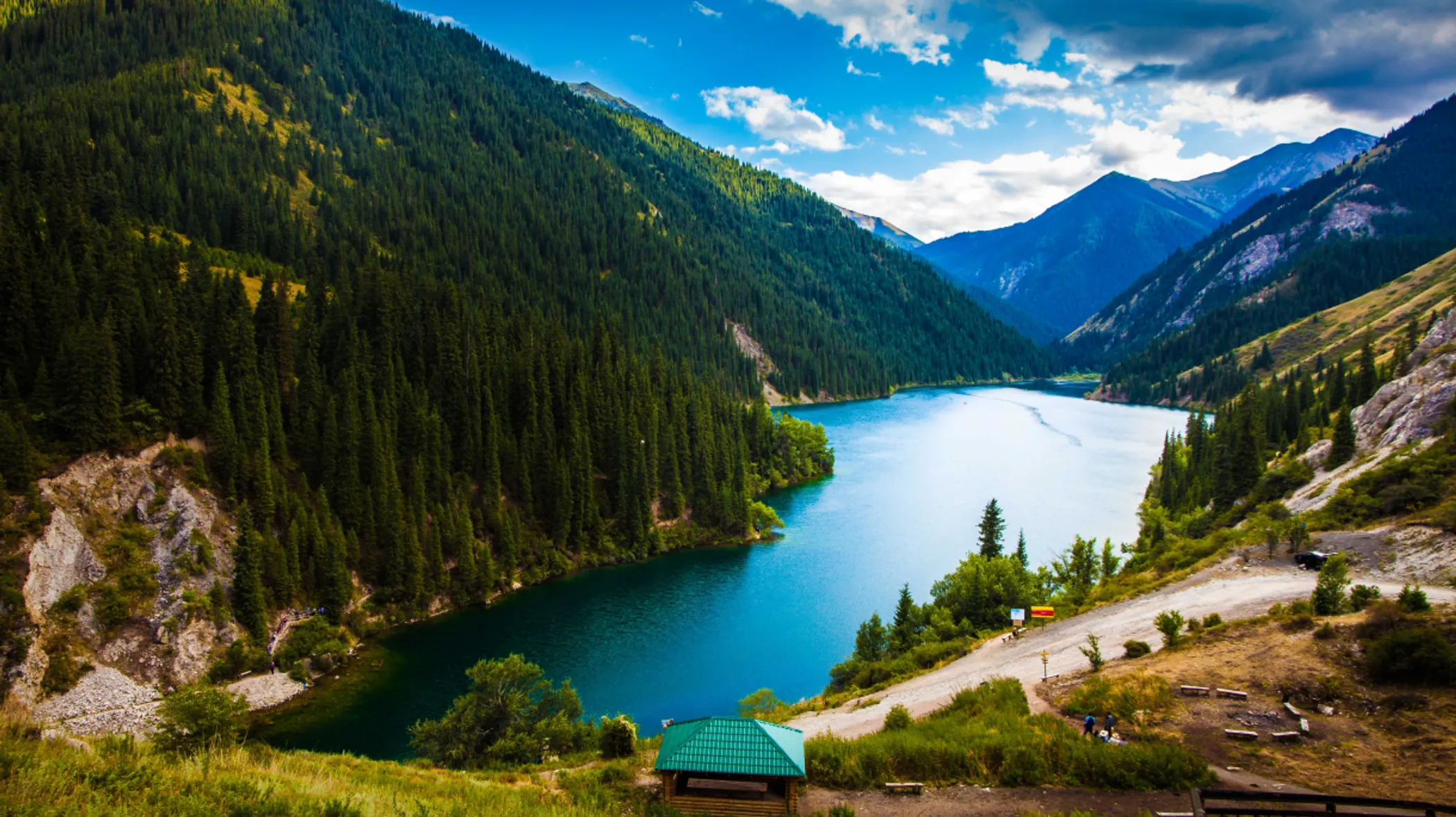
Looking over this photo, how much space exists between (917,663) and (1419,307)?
174 meters

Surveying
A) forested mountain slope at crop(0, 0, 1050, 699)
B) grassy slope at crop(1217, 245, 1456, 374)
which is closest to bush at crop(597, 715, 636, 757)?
forested mountain slope at crop(0, 0, 1050, 699)

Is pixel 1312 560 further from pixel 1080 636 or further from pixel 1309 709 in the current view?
pixel 1309 709

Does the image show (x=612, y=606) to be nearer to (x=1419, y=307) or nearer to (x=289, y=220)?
(x=289, y=220)

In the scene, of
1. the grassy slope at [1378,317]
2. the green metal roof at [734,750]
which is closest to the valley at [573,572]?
the green metal roof at [734,750]

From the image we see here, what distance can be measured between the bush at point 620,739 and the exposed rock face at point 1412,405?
56.5m

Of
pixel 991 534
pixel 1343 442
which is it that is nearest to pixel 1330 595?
pixel 1343 442

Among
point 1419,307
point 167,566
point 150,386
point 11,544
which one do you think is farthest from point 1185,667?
point 1419,307

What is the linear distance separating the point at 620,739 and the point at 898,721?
37.2ft

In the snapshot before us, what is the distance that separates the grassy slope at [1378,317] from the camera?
15088 cm

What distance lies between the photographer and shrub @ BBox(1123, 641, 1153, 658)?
3284 centimetres

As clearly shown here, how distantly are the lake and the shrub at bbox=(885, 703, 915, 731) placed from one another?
64.0 ft

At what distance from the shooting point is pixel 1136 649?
3312 cm

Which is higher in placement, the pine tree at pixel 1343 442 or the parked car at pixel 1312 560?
the pine tree at pixel 1343 442

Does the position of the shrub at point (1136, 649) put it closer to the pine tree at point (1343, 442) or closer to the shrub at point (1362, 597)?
the shrub at point (1362, 597)
